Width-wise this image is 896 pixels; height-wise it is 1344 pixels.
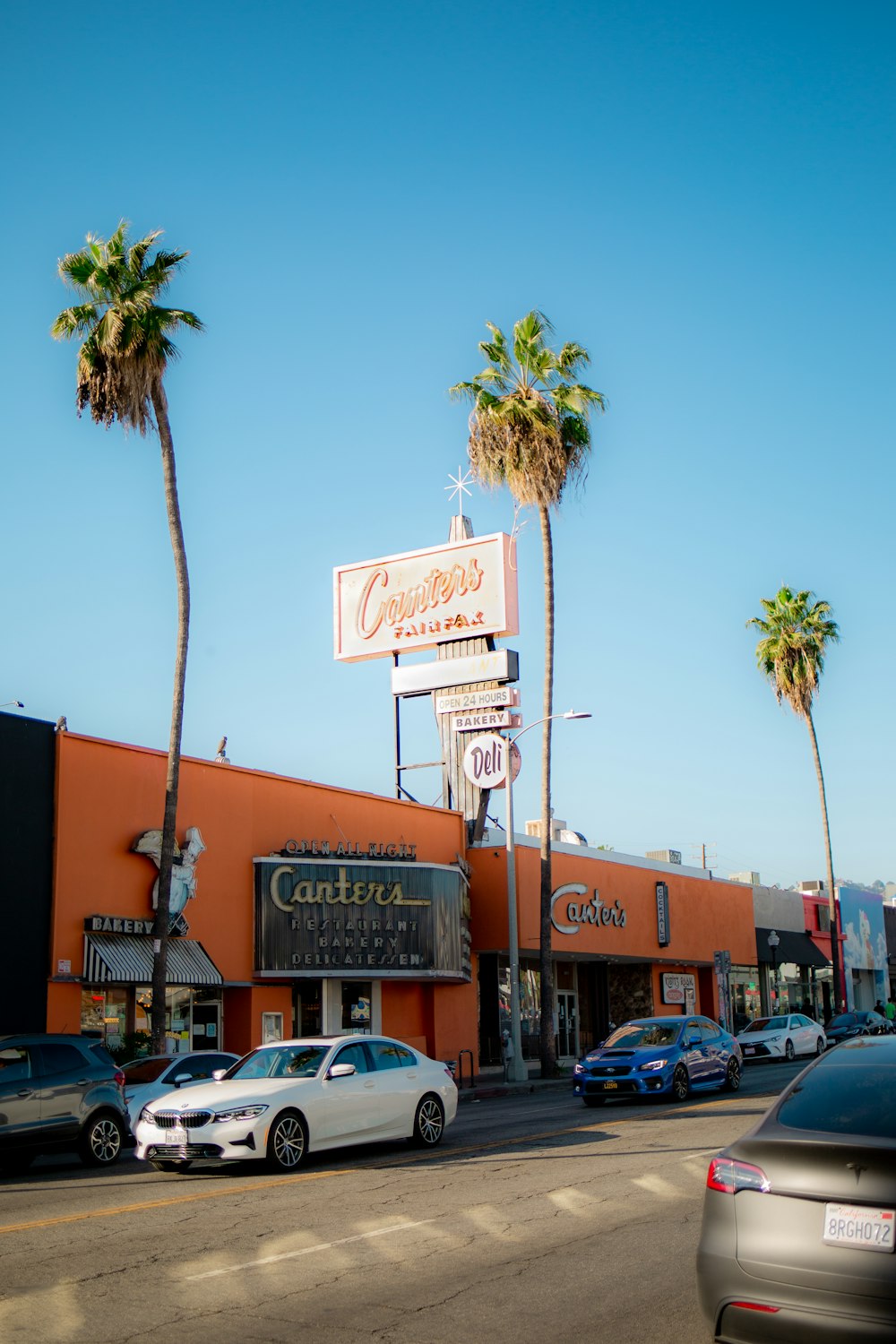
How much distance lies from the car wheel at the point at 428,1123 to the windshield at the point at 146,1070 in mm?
4775

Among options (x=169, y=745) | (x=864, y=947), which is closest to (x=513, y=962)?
(x=169, y=745)

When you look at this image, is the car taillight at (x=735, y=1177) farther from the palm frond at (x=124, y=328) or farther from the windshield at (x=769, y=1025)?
the windshield at (x=769, y=1025)

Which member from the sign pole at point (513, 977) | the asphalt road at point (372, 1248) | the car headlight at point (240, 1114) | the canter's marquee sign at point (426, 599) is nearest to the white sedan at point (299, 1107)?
the car headlight at point (240, 1114)

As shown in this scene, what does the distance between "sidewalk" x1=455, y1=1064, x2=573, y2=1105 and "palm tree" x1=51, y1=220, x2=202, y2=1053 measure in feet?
26.4

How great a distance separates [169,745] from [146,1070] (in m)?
7.47

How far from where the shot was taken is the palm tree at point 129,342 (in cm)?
2541

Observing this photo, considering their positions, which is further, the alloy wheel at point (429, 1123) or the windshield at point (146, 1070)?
the windshield at point (146, 1070)

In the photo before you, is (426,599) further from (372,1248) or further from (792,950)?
(372,1248)

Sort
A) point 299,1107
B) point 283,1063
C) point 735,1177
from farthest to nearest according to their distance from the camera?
point 283,1063 < point 299,1107 < point 735,1177

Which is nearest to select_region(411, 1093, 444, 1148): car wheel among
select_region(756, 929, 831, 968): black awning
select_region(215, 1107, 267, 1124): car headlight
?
select_region(215, 1107, 267, 1124): car headlight

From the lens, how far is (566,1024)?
44438 millimetres

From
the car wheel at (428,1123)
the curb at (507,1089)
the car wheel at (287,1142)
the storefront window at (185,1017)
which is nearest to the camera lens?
the car wheel at (287,1142)

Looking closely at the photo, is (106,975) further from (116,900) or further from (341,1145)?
(341,1145)

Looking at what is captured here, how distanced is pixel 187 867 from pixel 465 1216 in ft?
58.7
